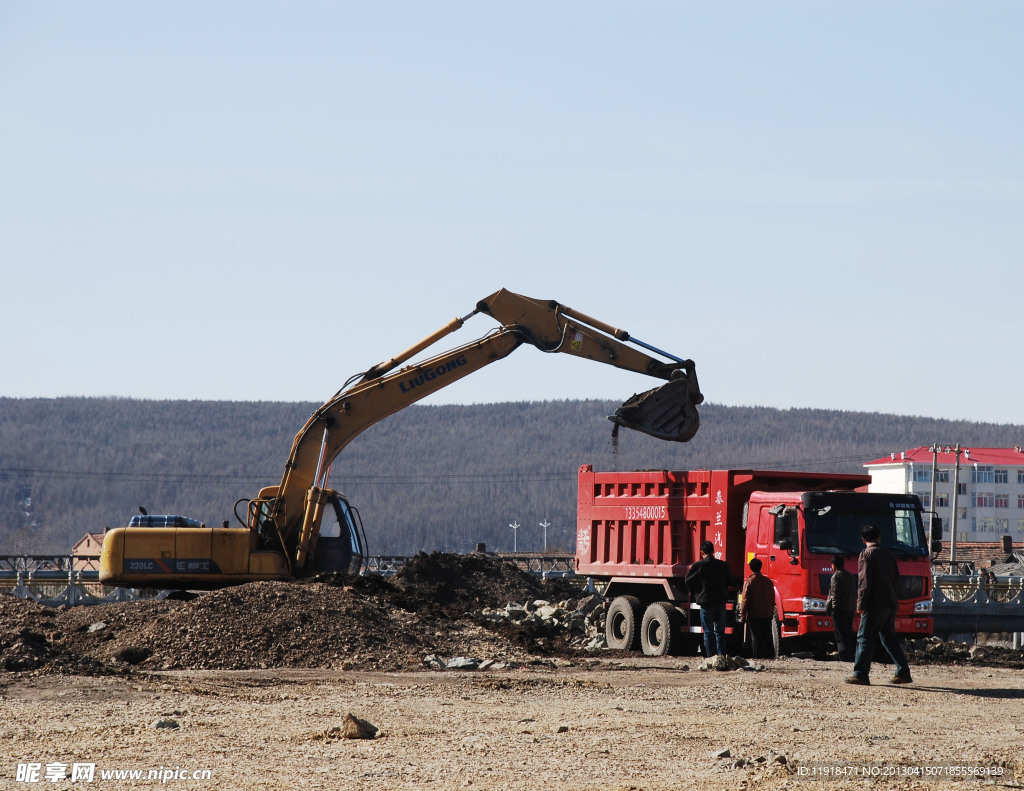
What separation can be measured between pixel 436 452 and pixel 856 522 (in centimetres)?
16969

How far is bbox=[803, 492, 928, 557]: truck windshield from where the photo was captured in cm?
1773

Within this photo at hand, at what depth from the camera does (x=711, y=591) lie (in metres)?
17.3

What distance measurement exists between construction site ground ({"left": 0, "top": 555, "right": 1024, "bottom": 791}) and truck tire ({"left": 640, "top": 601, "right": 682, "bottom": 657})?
52cm

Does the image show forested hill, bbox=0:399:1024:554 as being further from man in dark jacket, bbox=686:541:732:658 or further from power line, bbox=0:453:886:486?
man in dark jacket, bbox=686:541:732:658

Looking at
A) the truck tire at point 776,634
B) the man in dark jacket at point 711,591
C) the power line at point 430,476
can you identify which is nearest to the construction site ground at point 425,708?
the truck tire at point 776,634

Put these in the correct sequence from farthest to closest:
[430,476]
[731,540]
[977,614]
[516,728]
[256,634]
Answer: [430,476]
[977,614]
[731,540]
[256,634]
[516,728]

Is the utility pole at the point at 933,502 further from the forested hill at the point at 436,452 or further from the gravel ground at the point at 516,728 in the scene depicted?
the forested hill at the point at 436,452

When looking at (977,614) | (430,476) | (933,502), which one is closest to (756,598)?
(977,614)

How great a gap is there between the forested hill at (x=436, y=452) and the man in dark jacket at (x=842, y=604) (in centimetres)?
11811

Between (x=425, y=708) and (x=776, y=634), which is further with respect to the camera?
(x=776, y=634)

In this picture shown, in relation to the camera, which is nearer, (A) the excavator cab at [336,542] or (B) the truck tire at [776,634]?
(B) the truck tire at [776,634]

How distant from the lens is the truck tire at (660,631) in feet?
64.4

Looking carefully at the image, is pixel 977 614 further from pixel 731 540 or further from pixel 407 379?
pixel 407 379

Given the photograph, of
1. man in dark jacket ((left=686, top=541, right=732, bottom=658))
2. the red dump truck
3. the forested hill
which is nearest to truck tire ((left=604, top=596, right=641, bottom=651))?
the red dump truck
